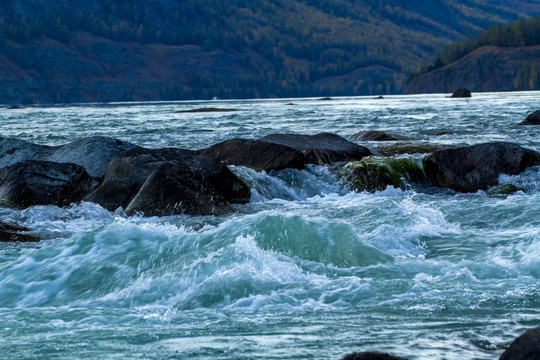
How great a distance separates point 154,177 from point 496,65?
183854 millimetres

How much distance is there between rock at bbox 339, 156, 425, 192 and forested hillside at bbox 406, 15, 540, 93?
163 metres

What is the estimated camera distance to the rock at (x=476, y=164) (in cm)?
1440

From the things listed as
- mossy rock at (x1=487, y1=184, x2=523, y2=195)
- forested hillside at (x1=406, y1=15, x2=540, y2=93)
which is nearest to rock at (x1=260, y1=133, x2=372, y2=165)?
mossy rock at (x1=487, y1=184, x2=523, y2=195)

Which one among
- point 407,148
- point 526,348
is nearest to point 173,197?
point 526,348

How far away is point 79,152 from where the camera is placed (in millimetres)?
16109

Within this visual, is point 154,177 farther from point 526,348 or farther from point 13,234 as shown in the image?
point 526,348

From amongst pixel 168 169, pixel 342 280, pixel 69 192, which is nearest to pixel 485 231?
pixel 342 280

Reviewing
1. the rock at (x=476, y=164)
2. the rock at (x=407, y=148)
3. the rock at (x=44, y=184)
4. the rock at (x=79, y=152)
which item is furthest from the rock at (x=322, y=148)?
the rock at (x=44, y=184)

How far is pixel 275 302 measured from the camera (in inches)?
261

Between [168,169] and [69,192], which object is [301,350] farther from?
[69,192]

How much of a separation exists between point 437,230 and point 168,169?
505 cm

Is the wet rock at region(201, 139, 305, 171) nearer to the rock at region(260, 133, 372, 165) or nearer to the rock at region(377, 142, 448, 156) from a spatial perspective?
the rock at region(260, 133, 372, 165)

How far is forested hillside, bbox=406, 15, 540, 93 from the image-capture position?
174 m

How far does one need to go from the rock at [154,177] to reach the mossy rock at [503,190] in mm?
5045
